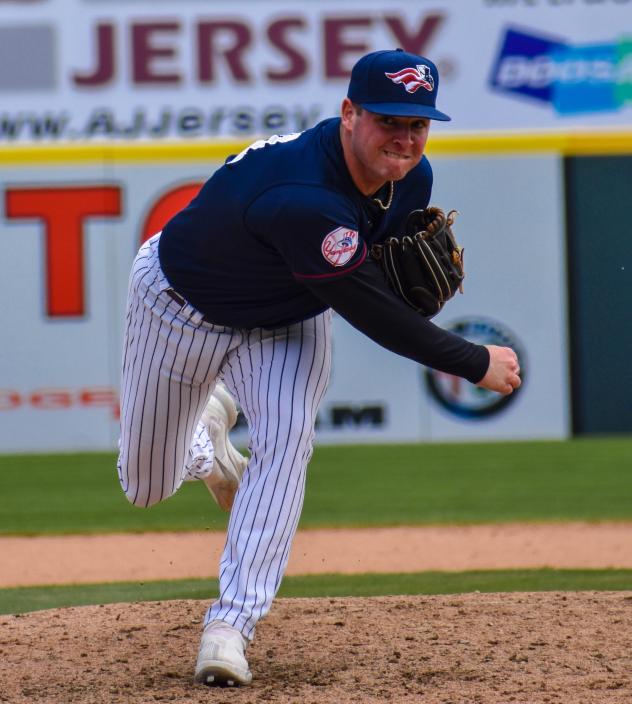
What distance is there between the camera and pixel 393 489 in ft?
25.0

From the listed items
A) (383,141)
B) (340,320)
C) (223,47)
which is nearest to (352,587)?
(383,141)

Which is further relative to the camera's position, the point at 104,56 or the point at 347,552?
the point at 104,56

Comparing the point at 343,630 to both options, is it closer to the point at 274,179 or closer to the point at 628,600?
the point at 628,600

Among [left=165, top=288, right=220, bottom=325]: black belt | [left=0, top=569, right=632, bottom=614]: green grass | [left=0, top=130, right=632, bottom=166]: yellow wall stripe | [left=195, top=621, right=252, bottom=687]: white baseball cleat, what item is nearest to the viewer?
[left=195, top=621, right=252, bottom=687]: white baseball cleat

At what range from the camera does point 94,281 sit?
9789 millimetres

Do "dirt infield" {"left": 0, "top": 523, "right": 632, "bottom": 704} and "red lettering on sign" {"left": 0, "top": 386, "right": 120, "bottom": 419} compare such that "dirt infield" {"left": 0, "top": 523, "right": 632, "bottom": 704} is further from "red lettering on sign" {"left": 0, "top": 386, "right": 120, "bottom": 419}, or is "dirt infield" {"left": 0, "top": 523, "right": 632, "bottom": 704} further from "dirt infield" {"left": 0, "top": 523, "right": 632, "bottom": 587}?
"red lettering on sign" {"left": 0, "top": 386, "right": 120, "bottom": 419}

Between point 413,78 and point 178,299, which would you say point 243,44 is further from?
point 413,78

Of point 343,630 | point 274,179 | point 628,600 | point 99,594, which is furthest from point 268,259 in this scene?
point 99,594

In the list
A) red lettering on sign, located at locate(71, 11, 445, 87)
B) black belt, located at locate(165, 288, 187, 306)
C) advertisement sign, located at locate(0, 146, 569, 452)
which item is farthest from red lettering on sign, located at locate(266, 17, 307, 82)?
black belt, located at locate(165, 288, 187, 306)

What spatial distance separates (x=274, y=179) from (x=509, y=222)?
7.13 meters

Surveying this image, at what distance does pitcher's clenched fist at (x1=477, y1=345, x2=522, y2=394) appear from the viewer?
9.73 feet

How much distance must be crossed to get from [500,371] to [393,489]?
4709 millimetres

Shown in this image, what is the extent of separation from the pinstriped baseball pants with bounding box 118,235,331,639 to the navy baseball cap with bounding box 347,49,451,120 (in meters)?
0.64

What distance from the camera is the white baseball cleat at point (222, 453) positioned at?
12.8 ft
